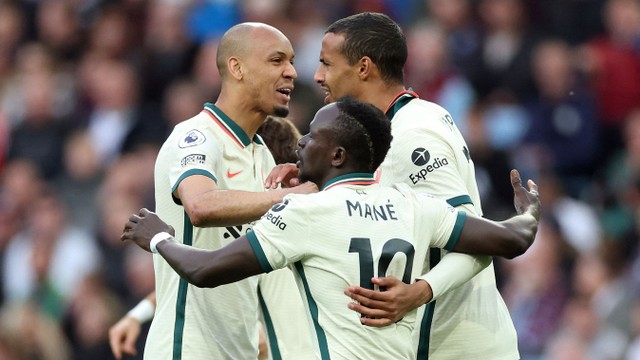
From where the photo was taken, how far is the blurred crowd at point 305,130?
10.1 meters

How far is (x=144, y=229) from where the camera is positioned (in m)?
5.54

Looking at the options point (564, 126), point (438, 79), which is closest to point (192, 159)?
point (564, 126)

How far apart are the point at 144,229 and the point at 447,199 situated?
130 cm

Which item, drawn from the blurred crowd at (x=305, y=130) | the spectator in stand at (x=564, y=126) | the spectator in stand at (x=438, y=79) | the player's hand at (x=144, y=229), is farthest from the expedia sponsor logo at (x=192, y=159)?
the spectator in stand at (x=438, y=79)

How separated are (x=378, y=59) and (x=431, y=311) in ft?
3.98

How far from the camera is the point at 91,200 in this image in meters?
13.2

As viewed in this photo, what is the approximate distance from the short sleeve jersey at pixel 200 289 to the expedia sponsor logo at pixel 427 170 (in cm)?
90

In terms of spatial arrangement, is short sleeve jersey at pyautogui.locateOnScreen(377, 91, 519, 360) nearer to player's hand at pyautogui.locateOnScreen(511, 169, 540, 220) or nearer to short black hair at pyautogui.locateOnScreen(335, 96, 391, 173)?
player's hand at pyautogui.locateOnScreen(511, 169, 540, 220)

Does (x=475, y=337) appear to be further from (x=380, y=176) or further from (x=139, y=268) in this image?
(x=139, y=268)

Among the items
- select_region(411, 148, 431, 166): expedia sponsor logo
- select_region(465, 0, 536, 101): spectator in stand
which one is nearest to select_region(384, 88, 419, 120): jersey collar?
select_region(411, 148, 431, 166): expedia sponsor logo

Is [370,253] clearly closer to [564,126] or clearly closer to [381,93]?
[381,93]

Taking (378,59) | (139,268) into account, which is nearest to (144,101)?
(139,268)

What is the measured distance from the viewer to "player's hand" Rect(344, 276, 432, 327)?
5.17 m

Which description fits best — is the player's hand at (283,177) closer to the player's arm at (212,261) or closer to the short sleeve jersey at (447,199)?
the short sleeve jersey at (447,199)
